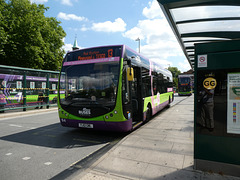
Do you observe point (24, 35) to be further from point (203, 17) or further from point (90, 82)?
point (203, 17)

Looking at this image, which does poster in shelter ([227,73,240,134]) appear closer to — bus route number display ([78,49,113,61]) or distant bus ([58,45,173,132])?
distant bus ([58,45,173,132])

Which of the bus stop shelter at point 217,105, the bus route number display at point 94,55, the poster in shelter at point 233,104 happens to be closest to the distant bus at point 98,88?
the bus route number display at point 94,55

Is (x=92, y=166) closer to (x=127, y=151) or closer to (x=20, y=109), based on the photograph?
(x=127, y=151)

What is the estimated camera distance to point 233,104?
9.16 ft

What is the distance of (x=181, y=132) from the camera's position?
19.5ft

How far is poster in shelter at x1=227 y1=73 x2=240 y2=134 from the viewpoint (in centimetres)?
276

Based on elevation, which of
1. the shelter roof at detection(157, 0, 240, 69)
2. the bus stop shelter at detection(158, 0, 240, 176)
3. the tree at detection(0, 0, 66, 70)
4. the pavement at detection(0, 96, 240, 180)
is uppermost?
the tree at detection(0, 0, 66, 70)

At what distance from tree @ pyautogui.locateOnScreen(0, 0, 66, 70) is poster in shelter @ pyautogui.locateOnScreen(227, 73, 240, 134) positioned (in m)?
20.6

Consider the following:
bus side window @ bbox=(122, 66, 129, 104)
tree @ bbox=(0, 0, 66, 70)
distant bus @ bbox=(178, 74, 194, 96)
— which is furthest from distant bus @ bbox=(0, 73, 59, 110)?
distant bus @ bbox=(178, 74, 194, 96)

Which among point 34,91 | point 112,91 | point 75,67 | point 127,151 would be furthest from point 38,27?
point 127,151

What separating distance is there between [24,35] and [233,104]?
22637 mm

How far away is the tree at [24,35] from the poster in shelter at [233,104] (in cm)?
2059

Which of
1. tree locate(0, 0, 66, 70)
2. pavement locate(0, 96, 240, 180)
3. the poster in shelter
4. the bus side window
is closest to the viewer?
the poster in shelter

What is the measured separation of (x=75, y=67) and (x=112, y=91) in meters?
1.63
